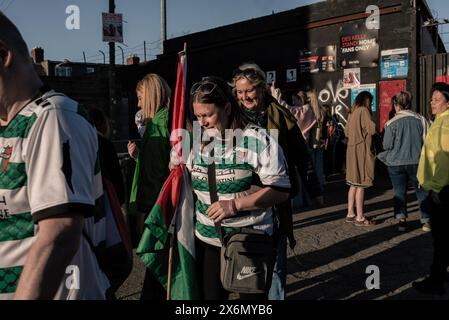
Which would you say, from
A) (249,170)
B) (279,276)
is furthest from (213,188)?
(279,276)

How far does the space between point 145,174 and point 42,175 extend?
2.48 meters

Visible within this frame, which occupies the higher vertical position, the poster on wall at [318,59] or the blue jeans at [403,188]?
the poster on wall at [318,59]

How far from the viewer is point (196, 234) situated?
2830mm

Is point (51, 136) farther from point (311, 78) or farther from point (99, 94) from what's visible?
point (99, 94)

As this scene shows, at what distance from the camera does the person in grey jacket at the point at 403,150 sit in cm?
612

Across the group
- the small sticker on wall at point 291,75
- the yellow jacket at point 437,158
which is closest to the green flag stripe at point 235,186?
the yellow jacket at point 437,158

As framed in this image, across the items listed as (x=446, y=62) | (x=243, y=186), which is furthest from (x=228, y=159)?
(x=446, y=62)

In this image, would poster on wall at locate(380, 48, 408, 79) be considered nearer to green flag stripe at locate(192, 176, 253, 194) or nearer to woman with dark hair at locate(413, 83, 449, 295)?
woman with dark hair at locate(413, 83, 449, 295)

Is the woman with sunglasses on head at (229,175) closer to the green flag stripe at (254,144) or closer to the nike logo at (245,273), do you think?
the green flag stripe at (254,144)

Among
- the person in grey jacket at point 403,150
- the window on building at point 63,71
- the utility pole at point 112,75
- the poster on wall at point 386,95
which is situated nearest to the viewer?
the person in grey jacket at point 403,150

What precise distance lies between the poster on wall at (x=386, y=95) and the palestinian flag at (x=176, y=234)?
893cm

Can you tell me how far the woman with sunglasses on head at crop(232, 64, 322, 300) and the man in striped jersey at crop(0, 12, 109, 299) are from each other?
189 centimetres

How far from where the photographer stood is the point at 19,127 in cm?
141

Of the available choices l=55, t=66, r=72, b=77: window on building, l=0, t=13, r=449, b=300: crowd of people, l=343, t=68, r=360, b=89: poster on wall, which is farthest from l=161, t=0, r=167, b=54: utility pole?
l=0, t=13, r=449, b=300: crowd of people
